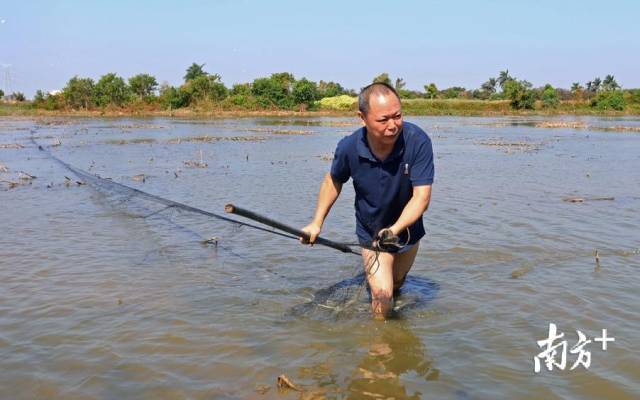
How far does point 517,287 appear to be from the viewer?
5.88m

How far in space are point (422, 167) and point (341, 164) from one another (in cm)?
67

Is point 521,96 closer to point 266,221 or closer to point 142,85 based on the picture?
point 142,85

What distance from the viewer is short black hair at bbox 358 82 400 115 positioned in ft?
13.2

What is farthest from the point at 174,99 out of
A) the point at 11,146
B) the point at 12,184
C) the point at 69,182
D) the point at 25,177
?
the point at 12,184

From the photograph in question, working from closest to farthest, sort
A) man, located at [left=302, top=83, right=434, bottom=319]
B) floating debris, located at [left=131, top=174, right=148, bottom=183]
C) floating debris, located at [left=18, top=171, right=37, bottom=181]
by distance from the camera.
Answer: man, located at [left=302, top=83, right=434, bottom=319]
floating debris, located at [left=18, top=171, right=37, bottom=181]
floating debris, located at [left=131, top=174, right=148, bottom=183]

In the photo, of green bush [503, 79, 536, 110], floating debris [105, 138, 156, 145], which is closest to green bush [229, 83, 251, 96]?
green bush [503, 79, 536, 110]

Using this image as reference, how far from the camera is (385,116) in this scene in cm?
400

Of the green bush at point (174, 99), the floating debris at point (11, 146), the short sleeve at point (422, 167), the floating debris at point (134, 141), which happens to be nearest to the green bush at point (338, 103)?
Answer: the green bush at point (174, 99)

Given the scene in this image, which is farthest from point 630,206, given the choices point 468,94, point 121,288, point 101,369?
point 468,94

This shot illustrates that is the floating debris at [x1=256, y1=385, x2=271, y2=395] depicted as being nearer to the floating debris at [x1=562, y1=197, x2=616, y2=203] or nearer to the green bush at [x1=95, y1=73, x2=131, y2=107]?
the floating debris at [x1=562, y1=197, x2=616, y2=203]

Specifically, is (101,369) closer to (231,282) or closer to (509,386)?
(231,282)

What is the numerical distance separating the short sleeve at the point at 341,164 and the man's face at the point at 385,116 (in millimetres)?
469

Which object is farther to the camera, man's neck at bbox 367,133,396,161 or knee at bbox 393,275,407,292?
knee at bbox 393,275,407,292

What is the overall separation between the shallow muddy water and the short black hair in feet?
6.10
